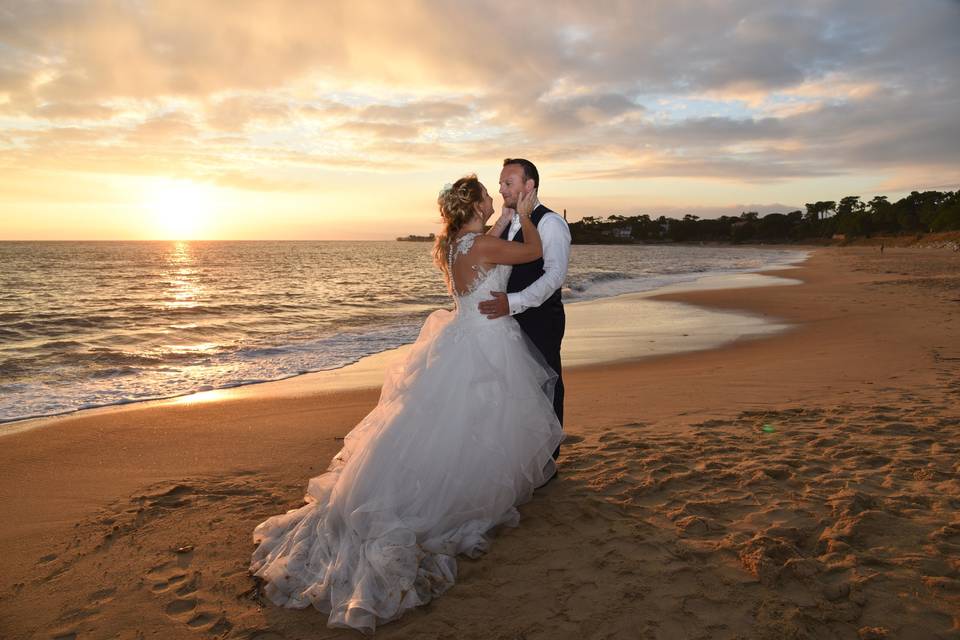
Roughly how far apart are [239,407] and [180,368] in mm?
3970

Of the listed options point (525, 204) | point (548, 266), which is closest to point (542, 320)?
point (548, 266)

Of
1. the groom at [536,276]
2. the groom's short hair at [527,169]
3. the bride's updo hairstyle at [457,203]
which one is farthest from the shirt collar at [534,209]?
the bride's updo hairstyle at [457,203]

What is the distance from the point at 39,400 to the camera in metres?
8.80

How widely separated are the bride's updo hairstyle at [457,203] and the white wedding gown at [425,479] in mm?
145

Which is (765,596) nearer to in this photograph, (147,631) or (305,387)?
(147,631)

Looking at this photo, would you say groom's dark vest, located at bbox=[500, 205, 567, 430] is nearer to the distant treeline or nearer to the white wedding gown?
the white wedding gown

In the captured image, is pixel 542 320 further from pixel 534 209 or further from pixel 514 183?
pixel 514 183

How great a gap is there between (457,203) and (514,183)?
0.48 m

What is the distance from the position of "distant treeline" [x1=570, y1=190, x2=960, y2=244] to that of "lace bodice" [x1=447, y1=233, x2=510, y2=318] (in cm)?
8707

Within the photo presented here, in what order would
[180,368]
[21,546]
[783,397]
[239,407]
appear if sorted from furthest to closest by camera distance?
[180,368] < [239,407] < [783,397] < [21,546]

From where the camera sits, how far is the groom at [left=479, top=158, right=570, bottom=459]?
4.54 meters

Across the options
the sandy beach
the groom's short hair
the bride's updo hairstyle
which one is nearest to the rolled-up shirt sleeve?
the groom's short hair

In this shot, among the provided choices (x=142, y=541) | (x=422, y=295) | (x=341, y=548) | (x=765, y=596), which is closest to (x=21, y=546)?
(x=142, y=541)

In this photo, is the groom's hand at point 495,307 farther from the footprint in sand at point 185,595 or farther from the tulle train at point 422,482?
the footprint in sand at point 185,595
